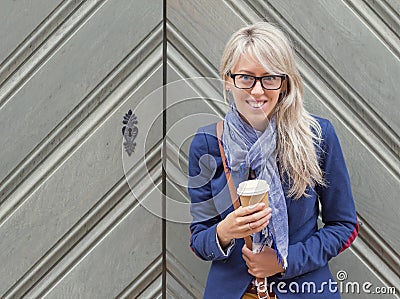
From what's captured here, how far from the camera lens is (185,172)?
6.81 ft

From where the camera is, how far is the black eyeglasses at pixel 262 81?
151 cm

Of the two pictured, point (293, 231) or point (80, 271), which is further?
point (80, 271)

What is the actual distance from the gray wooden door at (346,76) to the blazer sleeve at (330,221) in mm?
465

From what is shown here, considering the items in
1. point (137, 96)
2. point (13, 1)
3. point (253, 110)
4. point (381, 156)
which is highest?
point (13, 1)

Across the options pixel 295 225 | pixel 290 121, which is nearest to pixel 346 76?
pixel 290 121

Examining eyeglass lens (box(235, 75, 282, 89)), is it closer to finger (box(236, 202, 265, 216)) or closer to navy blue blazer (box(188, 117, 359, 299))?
navy blue blazer (box(188, 117, 359, 299))

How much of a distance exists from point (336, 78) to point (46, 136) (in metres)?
0.99

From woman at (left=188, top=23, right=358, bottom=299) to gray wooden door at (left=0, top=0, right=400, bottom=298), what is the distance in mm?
451

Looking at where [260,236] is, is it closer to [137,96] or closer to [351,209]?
[351,209]

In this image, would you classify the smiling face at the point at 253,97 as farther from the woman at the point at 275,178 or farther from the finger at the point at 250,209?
the finger at the point at 250,209

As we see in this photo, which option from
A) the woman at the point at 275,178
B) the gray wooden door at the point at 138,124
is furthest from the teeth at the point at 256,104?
the gray wooden door at the point at 138,124

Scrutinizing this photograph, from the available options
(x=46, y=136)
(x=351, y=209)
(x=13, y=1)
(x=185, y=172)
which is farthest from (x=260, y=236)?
(x=13, y=1)

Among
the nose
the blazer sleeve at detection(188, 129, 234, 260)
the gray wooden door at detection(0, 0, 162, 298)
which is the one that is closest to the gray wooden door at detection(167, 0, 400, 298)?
the gray wooden door at detection(0, 0, 162, 298)

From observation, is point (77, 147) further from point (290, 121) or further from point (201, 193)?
point (290, 121)
